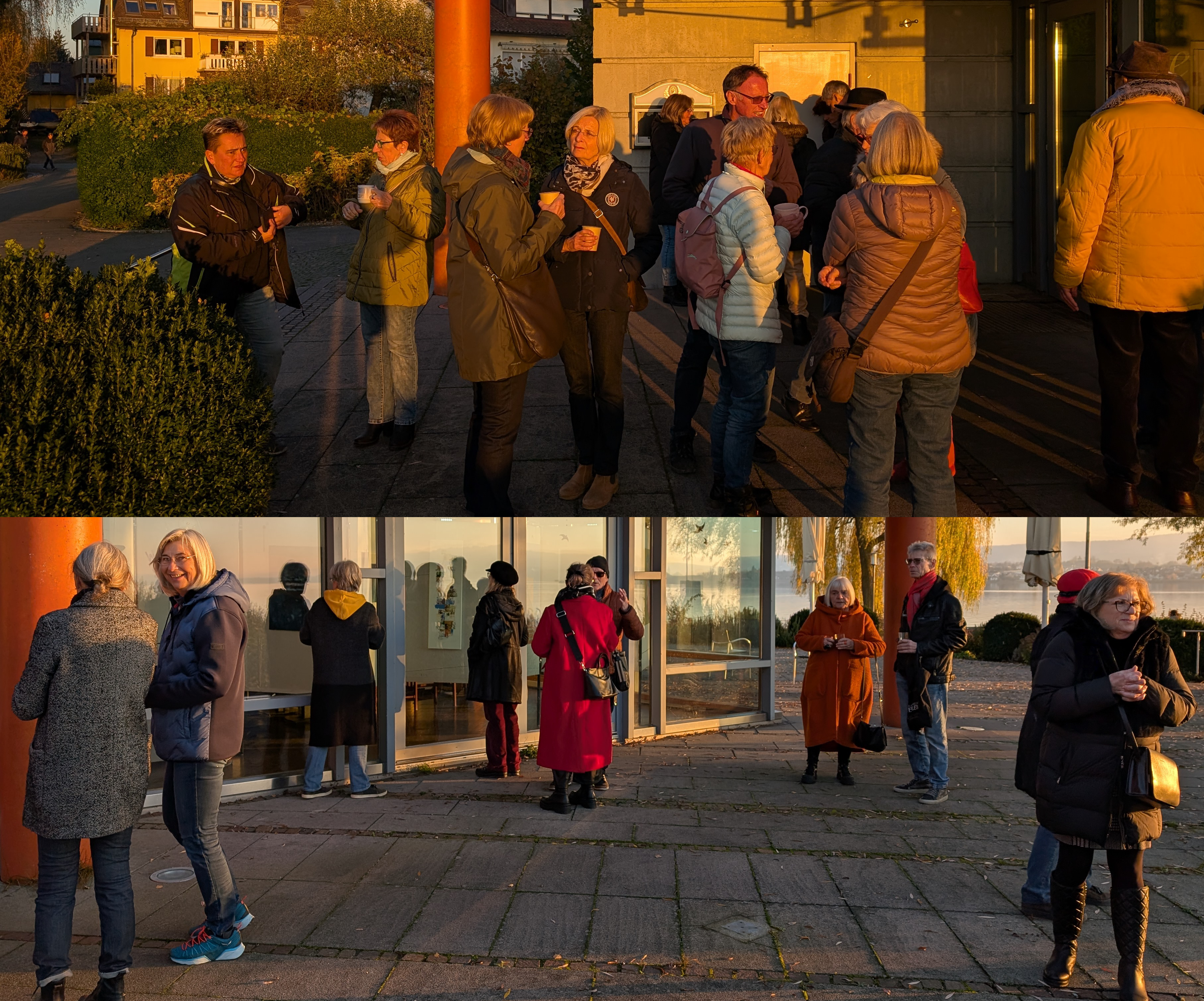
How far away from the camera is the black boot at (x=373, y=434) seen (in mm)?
6746

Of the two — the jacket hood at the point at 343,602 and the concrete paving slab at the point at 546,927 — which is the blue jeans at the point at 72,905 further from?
the jacket hood at the point at 343,602

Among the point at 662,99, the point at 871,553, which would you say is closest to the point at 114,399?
the point at 662,99

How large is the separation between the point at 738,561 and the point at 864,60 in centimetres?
516

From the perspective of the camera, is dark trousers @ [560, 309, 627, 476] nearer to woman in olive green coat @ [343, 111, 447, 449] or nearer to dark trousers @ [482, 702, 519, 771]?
woman in olive green coat @ [343, 111, 447, 449]

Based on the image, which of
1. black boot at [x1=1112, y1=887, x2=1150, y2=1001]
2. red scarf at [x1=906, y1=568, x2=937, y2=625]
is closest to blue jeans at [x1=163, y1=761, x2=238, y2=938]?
black boot at [x1=1112, y1=887, x2=1150, y2=1001]

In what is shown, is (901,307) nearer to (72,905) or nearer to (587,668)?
(587,668)

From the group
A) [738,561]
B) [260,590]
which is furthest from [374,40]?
[260,590]

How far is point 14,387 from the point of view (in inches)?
190

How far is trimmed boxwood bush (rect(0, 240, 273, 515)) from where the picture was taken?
487 centimetres

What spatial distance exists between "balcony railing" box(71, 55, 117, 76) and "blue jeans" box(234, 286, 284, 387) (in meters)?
36.0

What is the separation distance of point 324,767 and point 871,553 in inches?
506

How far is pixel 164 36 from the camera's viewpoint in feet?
138

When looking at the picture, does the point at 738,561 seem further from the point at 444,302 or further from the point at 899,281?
the point at 899,281

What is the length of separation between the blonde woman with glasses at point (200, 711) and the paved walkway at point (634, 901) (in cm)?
17
